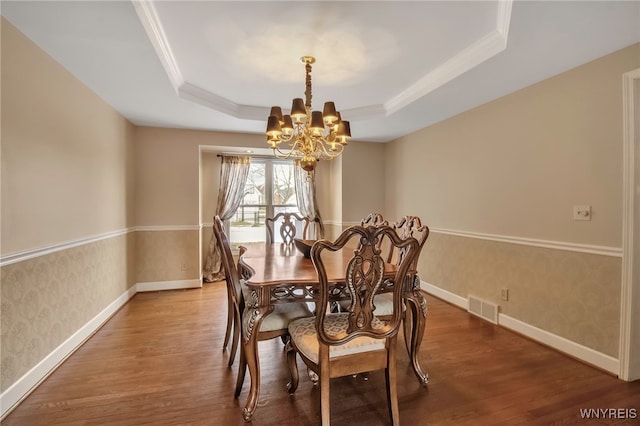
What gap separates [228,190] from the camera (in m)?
5.02

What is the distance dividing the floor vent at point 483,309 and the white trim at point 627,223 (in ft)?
3.38

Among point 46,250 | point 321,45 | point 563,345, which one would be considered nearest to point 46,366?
point 46,250

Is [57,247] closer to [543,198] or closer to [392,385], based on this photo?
[392,385]

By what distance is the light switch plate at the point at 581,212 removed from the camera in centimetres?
233

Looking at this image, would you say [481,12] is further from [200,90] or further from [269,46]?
[200,90]

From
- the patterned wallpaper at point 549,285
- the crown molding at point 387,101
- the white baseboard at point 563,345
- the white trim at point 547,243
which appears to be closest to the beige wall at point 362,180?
the crown molding at point 387,101

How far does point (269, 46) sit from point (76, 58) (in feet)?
4.77

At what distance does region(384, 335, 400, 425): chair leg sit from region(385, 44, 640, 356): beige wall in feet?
5.94

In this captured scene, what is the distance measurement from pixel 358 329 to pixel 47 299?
7.45 feet

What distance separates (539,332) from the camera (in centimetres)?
268

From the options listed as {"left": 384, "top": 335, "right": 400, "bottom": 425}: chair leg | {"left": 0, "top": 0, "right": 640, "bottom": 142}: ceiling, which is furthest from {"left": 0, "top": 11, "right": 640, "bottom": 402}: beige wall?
{"left": 384, "top": 335, "right": 400, "bottom": 425}: chair leg

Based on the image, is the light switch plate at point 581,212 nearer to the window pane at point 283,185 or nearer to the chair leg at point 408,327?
the chair leg at point 408,327

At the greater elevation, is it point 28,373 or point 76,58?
point 76,58

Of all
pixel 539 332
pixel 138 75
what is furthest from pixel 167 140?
pixel 539 332
